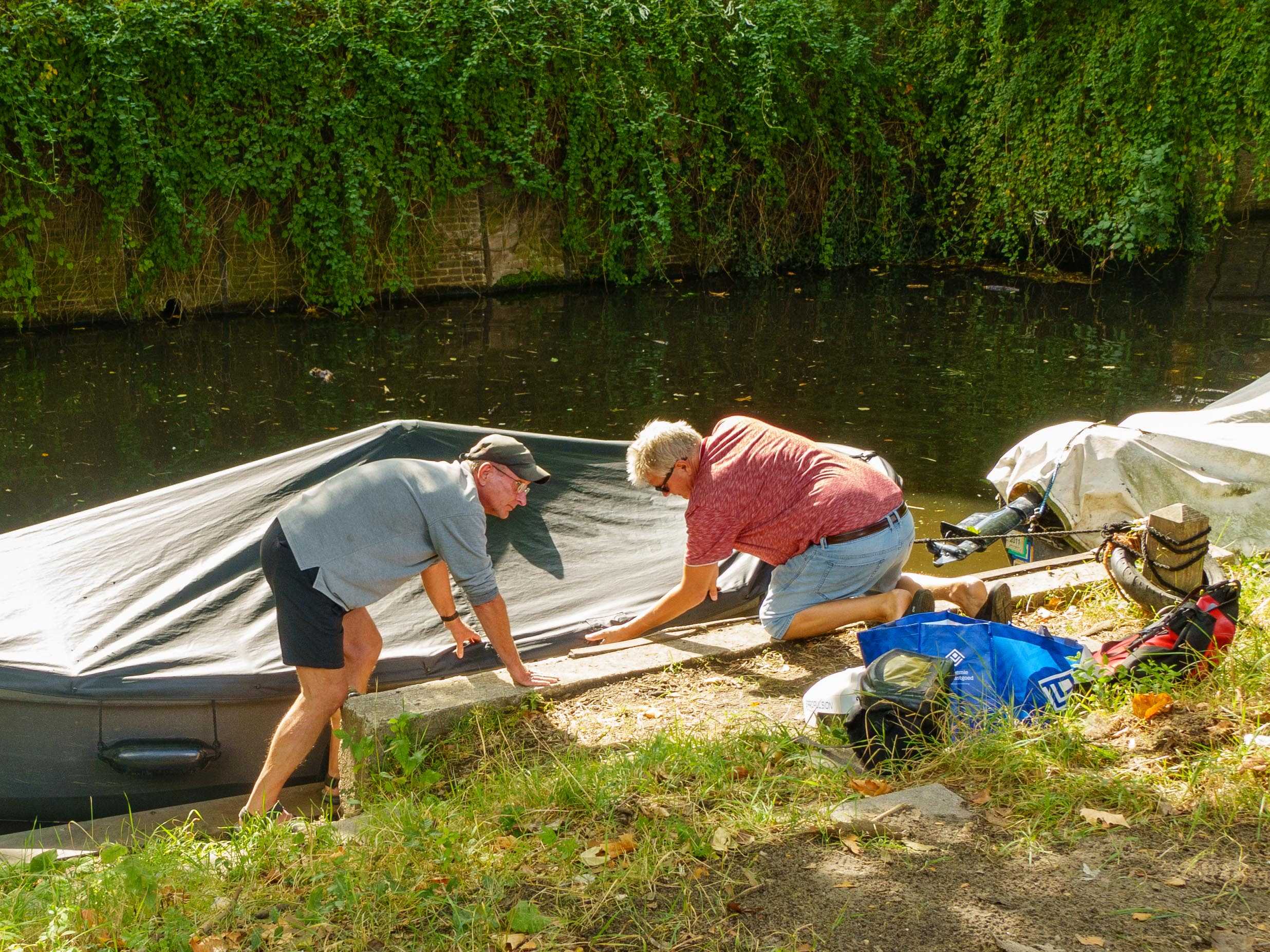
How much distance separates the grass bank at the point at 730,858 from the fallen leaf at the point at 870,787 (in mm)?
49

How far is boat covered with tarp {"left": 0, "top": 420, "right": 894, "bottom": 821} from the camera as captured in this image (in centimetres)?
417

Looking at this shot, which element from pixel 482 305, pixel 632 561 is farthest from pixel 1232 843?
pixel 482 305

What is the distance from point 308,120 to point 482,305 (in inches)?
119

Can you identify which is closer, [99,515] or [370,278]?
[99,515]

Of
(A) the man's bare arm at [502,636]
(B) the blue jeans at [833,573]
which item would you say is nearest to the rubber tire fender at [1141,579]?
(B) the blue jeans at [833,573]

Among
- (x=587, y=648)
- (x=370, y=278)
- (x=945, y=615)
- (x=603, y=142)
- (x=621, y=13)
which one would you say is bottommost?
(x=587, y=648)

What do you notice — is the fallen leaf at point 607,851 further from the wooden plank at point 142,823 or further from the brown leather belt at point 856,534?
the brown leather belt at point 856,534

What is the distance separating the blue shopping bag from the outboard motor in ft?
4.99

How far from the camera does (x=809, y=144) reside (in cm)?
1656

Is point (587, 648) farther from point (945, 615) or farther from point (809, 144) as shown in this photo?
point (809, 144)

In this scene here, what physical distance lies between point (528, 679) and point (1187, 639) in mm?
2288

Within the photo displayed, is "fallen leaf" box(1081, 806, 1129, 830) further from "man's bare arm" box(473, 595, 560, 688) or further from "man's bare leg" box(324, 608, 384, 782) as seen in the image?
"man's bare leg" box(324, 608, 384, 782)

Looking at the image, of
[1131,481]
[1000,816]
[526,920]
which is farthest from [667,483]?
[1131,481]

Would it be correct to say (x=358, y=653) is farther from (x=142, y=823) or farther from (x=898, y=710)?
(x=898, y=710)
